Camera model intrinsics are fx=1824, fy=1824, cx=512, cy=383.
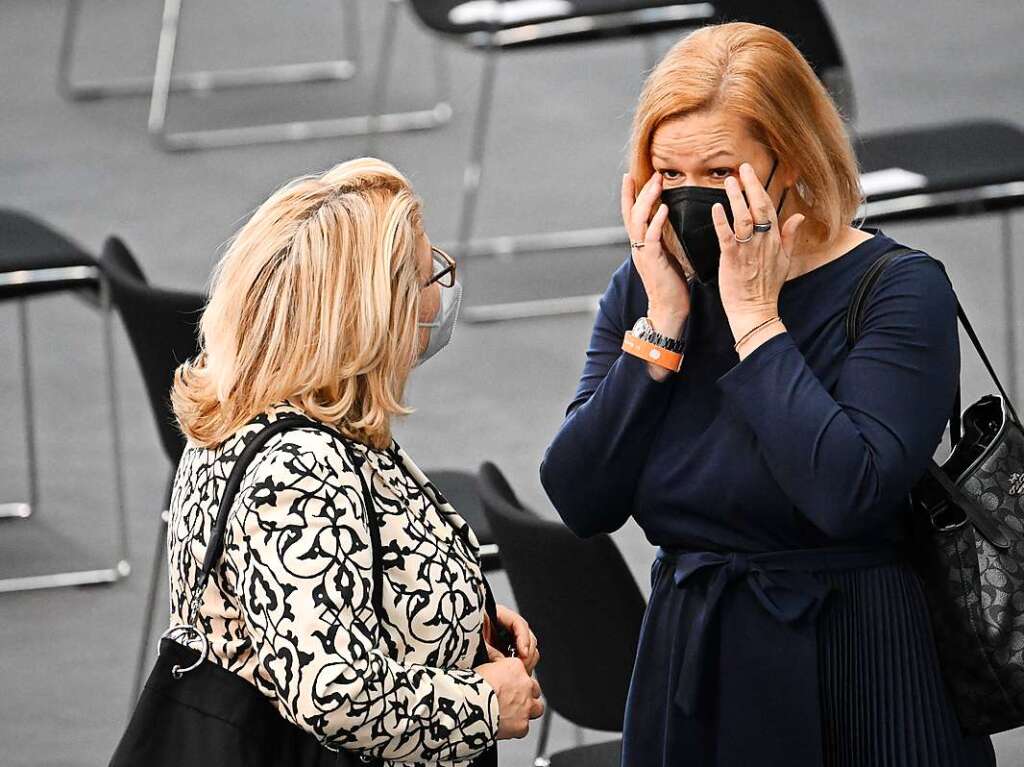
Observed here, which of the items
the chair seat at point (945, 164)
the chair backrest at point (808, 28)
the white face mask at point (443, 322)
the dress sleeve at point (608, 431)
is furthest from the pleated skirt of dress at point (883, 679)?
the chair backrest at point (808, 28)

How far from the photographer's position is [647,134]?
2.16 meters

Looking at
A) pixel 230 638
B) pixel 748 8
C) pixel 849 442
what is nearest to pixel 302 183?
pixel 230 638

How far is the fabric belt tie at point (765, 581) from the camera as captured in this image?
2.10m

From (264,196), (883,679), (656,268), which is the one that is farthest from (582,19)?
(883,679)

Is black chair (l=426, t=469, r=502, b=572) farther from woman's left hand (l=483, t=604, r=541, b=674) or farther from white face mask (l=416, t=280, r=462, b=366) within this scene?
white face mask (l=416, t=280, r=462, b=366)

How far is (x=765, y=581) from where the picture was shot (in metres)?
2.12

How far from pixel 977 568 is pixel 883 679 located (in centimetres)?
17

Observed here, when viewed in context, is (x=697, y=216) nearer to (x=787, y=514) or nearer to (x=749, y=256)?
(x=749, y=256)

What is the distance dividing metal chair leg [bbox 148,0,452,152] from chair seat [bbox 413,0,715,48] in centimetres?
174

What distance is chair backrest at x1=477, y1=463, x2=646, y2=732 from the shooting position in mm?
2463

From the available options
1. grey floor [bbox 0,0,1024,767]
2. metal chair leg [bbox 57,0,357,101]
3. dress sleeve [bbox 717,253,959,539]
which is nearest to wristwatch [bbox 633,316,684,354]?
dress sleeve [bbox 717,253,959,539]

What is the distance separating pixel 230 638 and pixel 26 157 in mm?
5516

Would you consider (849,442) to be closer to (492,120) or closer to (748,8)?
(748,8)

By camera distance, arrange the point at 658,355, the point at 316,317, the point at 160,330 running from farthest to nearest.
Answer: the point at 160,330, the point at 658,355, the point at 316,317
